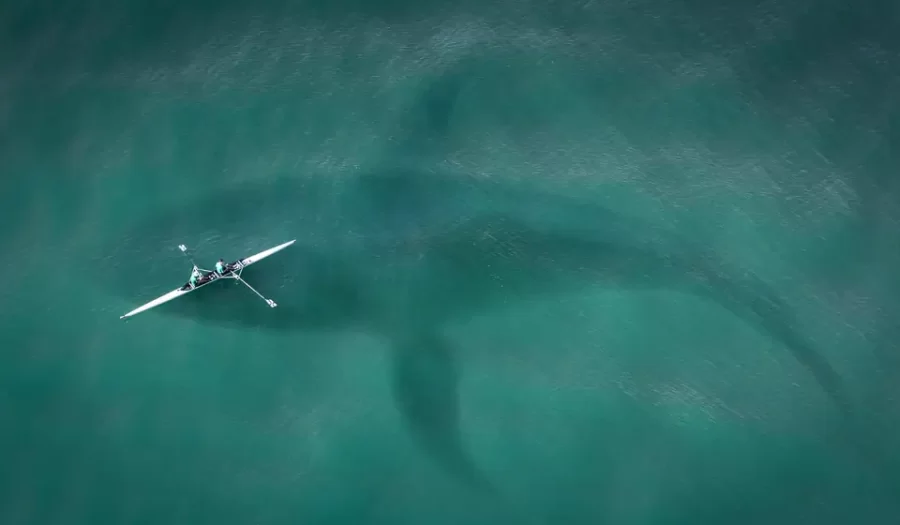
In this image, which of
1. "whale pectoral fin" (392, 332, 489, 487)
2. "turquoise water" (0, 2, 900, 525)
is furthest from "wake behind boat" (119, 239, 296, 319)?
"whale pectoral fin" (392, 332, 489, 487)

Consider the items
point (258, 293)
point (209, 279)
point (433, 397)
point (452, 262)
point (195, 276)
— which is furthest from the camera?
point (452, 262)

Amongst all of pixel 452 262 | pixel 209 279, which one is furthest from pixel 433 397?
pixel 209 279

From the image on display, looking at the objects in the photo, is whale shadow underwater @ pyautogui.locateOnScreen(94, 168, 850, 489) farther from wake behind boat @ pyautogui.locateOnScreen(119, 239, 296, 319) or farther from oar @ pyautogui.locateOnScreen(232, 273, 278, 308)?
wake behind boat @ pyautogui.locateOnScreen(119, 239, 296, 319)

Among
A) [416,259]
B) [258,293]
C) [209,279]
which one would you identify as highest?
[416,259]

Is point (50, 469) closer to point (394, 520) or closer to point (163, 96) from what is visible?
point (394, 520)

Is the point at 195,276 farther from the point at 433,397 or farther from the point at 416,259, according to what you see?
the point at 433,397

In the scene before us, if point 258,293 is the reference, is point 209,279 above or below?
above
